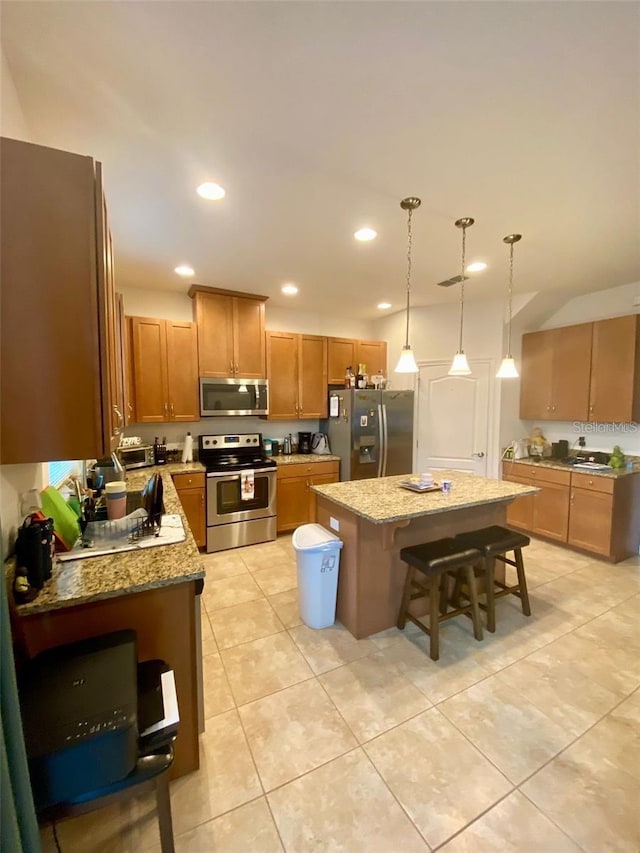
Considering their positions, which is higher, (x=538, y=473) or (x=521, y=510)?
(x=538, y=473)

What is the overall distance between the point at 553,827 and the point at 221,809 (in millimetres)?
1251

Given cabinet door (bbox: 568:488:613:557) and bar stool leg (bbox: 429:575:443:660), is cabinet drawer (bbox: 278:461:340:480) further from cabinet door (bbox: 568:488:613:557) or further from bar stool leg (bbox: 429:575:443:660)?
cabinet door (bbox: 568:488:613:557)

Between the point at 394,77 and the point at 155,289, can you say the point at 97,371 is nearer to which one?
the point at 394,77

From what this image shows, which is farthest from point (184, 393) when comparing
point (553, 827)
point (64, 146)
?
point (553, 827)

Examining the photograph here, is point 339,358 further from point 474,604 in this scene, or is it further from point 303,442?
point 474,604

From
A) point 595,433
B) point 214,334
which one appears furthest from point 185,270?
point 595,433

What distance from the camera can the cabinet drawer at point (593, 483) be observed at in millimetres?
3285

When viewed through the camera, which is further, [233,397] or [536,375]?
[536,375]

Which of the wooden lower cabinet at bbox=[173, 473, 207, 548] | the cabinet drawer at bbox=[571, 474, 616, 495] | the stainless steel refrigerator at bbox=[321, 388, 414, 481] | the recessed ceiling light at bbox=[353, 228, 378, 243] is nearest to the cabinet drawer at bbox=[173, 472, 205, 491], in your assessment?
the wooden lower cabinet at bbox=[173, 473, 207, 548]

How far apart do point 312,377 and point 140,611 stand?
11.0ft

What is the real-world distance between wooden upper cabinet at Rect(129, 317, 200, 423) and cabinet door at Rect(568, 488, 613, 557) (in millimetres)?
4099

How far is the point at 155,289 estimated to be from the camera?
371cm

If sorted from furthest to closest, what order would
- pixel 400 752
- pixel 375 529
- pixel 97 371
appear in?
pixel 375 529, pixel 400 752, pixel 97 371

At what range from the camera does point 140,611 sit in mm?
1360
